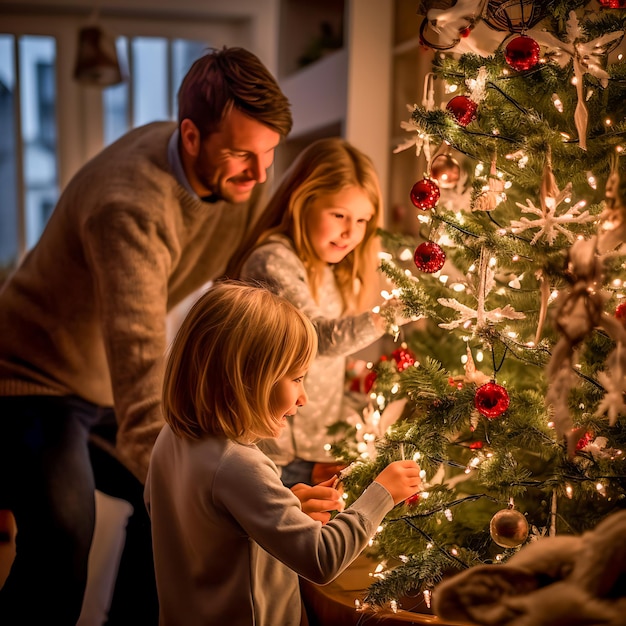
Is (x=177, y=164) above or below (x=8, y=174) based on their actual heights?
below

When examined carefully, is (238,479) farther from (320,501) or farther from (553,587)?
(553,587)

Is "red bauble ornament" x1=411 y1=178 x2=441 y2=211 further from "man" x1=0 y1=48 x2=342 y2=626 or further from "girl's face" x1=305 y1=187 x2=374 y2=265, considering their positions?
"man" x1=0 y1=48 x2=342 y2=626

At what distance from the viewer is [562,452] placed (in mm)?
1192

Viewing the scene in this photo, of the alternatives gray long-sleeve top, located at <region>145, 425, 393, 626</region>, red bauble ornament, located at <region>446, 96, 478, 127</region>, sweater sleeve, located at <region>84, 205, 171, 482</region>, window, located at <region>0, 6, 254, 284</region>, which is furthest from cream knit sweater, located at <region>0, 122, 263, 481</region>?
window, located at <region>0, 6, 254, 284</region>

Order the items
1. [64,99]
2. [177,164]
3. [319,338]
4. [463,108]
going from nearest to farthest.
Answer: [463,108], [319,338], [177,164], [64,99]

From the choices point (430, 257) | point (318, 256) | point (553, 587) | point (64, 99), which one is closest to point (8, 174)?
point (64, 99)

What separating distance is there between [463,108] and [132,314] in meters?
0.74

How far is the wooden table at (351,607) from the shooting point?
4.12 feet

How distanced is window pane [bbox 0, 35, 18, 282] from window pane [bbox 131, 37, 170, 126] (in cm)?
62

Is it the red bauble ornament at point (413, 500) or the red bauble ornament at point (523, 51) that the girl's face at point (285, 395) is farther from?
the red bauble ornament at point (523, 51)

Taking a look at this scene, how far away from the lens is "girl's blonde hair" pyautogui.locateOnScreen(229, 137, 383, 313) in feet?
5.24

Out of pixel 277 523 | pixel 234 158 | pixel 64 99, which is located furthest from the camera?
pixel 64 99

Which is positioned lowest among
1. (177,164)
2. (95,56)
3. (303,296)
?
(303,296)

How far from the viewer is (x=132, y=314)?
150 centimetres
